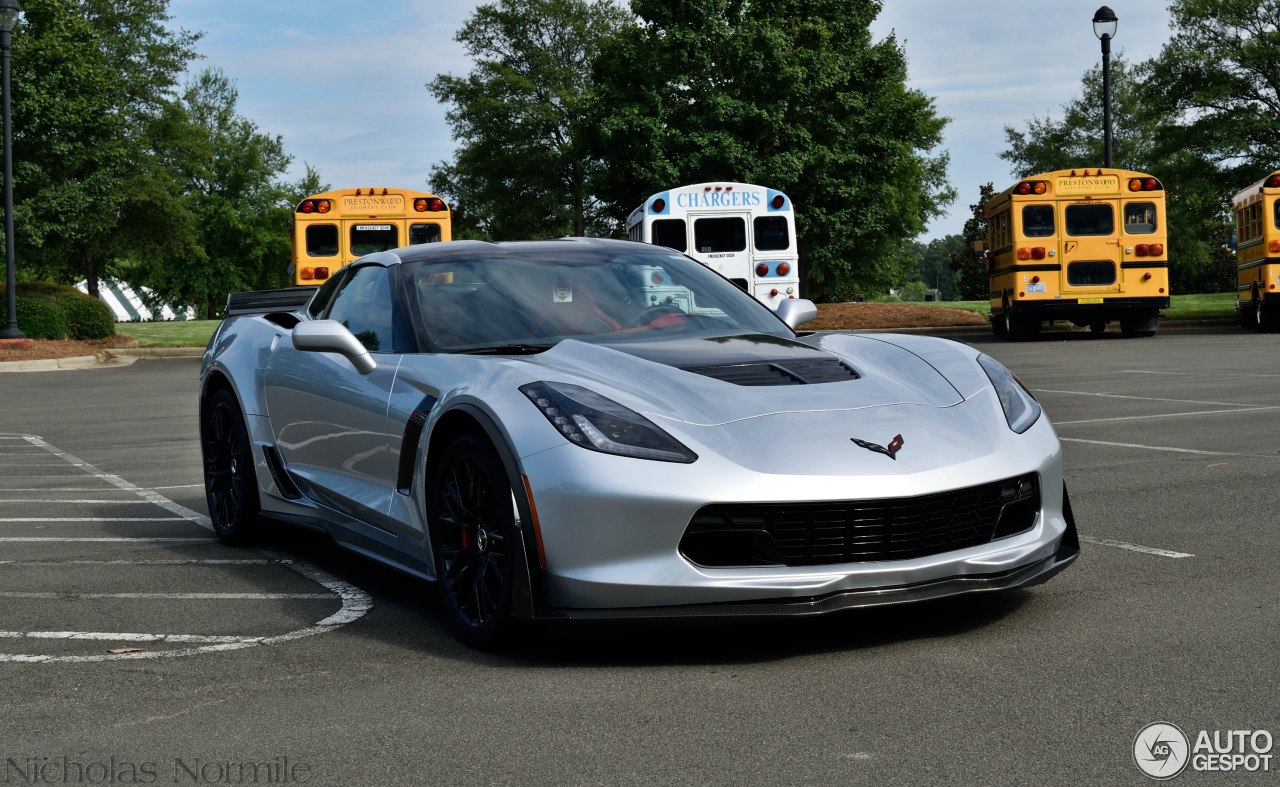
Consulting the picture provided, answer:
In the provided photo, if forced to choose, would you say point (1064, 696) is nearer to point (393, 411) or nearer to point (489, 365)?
point (489, 365)

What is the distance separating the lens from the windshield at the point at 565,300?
499cm

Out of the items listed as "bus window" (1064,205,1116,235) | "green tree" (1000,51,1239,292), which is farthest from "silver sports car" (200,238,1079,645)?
"green tree" (1000,51,1239,292)

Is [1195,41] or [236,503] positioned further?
[1195,41]

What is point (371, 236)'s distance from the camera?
2169cm

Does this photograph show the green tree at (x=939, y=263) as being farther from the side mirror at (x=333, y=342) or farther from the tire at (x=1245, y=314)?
the side mirror at (x=333, y=342)

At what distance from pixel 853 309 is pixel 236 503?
26250 millimetres

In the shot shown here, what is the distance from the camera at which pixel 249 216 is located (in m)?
72.2

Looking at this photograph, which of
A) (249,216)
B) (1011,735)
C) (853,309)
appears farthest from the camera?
(249,216)

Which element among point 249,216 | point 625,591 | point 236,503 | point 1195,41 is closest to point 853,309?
point 1195,41

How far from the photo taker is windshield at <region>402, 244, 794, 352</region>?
499cm

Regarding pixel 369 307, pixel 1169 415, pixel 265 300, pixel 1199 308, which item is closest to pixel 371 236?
pixel 265 300

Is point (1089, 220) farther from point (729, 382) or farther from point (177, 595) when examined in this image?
point (177, 595)

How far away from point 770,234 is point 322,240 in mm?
7421

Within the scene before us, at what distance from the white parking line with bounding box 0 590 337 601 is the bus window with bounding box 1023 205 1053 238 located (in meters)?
20.9
